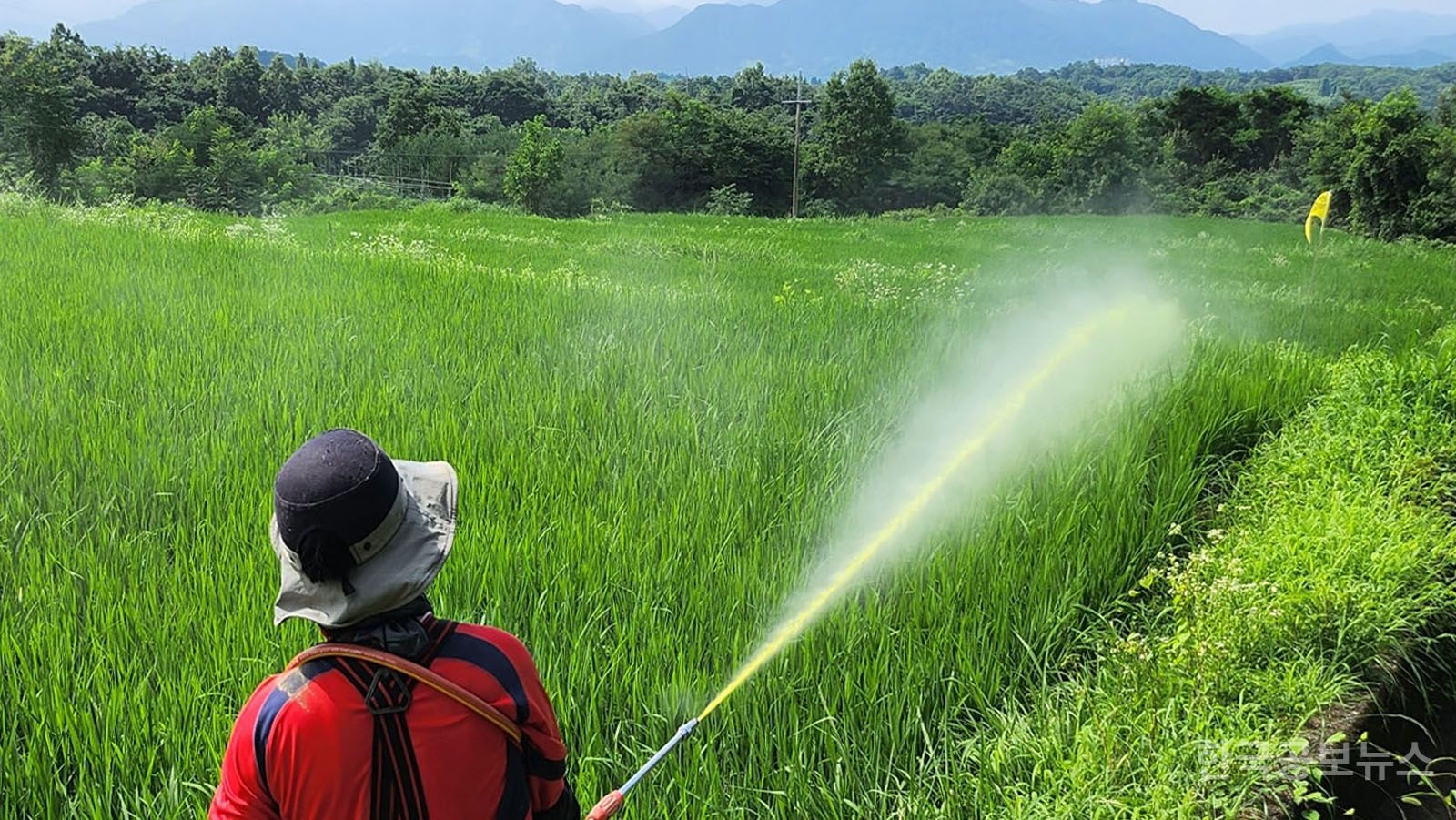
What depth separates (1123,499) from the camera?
3354mm

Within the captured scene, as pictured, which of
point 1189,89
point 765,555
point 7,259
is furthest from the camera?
point 1189,89

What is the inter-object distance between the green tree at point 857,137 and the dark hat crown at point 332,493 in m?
43.7

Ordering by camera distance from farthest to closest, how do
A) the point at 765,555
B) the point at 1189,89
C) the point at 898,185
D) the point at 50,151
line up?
the point at 898,185, the point at 1189,89, the point at 50,151, the point at 765,555

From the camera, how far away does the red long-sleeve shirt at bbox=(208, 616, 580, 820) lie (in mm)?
946

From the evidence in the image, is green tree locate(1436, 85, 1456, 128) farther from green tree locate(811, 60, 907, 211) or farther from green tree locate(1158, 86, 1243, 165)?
green tree locate(811, 60, 907, 211)

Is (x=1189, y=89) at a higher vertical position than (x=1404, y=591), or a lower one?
higher

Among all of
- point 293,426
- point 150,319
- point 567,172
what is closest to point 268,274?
point 150,319

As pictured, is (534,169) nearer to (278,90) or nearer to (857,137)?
(857,137)

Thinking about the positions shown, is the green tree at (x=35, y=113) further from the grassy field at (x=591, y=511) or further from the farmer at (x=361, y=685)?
the farmer at (x=361, y=685)

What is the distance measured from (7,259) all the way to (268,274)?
6.89 ft

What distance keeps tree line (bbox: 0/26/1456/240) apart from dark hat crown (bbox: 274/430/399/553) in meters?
26.1

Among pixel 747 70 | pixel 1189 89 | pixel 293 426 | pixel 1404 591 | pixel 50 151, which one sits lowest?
pixel 1404 591

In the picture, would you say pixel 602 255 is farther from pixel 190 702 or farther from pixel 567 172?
pixel 567 172

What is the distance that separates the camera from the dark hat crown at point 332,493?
90 centimetres
